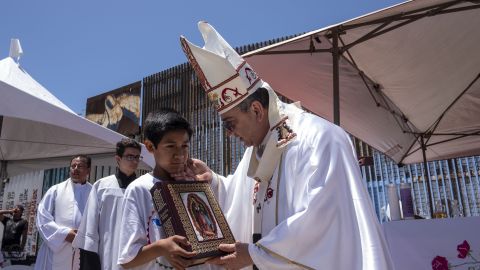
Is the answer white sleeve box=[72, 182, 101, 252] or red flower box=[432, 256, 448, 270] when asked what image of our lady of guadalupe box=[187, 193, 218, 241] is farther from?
red flower box=[432, 256, 448, 270]

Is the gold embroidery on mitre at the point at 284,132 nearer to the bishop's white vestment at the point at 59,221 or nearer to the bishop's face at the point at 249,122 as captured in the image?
the bishop's face at the point at 249,122

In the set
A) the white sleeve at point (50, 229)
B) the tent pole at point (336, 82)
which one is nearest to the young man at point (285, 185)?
the tent pole at point (336, 82)

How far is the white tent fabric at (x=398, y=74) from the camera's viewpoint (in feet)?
12.3

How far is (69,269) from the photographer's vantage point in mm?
3789

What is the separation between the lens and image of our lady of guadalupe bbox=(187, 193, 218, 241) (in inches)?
58.1

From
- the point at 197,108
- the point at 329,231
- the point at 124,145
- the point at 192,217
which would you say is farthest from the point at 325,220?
the point at 197,108

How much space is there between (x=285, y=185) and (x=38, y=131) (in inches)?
196

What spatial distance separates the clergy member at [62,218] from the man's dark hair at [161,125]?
254 centimetres

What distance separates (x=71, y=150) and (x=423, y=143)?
5.66 meters

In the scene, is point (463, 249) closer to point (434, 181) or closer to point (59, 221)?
point (59, 221)

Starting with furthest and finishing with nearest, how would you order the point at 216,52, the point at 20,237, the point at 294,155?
the point at 20,237
the point at 216,52
the point at 294,155

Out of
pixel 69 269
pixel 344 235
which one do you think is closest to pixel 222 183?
pixel 344 235

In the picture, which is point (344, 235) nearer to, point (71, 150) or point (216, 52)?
point (216, 52)

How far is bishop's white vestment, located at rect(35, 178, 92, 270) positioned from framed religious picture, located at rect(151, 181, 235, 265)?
2736 millimetres
